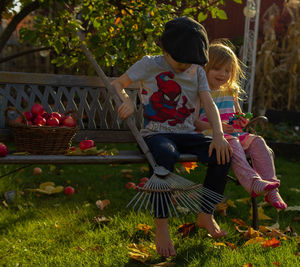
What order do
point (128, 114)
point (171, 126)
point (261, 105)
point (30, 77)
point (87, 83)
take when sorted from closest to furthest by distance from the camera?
point (128, 114), point (171, 126), point (30, 77), point (87, 83), point (261, 105)

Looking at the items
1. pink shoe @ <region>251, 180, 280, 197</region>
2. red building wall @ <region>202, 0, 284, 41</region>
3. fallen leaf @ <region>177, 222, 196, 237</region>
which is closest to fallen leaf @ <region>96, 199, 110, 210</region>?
fallen leaf @ <region>177, 222, 196, 237</region>

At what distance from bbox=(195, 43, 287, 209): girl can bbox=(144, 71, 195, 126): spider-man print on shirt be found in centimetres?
31

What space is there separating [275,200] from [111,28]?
6.46 ft

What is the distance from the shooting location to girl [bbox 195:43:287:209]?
2492 millimetres

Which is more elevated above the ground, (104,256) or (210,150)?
(210,150)

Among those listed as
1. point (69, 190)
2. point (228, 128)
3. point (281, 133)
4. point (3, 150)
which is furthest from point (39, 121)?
point (281, 133)

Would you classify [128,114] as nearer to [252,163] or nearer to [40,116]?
[40,116]

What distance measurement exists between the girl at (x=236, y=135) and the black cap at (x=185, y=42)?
555 mm

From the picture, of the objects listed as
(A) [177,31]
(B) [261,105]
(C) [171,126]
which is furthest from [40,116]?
(B) [261,105]

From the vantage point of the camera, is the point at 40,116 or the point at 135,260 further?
the point at 40,116

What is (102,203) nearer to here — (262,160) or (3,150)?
(3,150)

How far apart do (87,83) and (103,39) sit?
0.46 m

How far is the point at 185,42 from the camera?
2.33m

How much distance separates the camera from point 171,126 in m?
2.64
